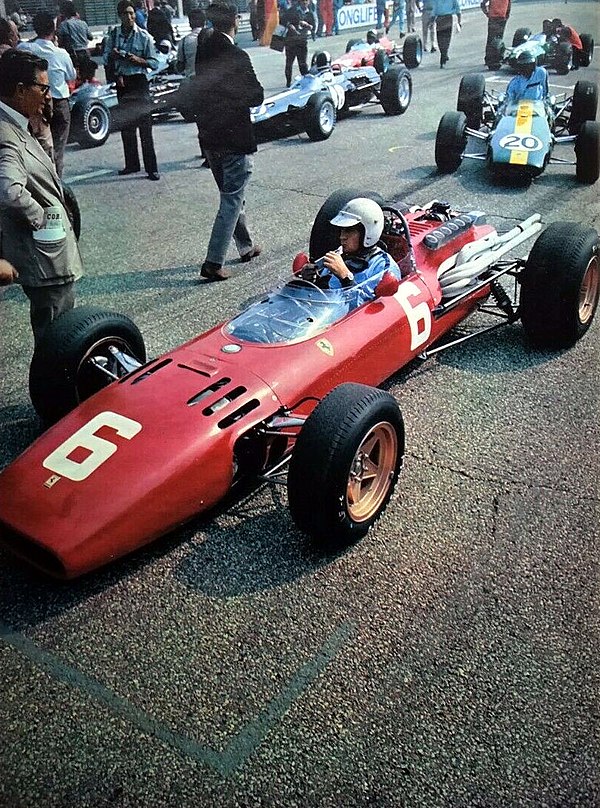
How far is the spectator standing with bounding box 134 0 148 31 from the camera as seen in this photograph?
3.75m

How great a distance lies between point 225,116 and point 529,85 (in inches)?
134

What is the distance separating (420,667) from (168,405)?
111 centimetres

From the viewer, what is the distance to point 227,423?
2.40m

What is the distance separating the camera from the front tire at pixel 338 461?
2.17 m

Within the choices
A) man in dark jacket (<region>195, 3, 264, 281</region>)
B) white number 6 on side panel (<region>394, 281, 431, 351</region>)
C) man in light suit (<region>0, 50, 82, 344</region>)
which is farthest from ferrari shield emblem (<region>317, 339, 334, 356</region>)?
man in dark jacket (<region>195, 3, 264, 281</region>)

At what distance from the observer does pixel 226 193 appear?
4.33m

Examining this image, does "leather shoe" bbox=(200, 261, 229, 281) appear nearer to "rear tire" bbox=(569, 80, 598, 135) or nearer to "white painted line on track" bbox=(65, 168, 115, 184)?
"white painted line on track" bbox=(65, 168, 115, 184)

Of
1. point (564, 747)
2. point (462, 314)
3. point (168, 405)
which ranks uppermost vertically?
point (168, 405)

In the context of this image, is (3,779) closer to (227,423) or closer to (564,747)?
(227,423)

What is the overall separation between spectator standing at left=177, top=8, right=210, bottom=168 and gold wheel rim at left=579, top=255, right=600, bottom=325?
2.21 metres

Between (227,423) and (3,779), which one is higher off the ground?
(227,423)

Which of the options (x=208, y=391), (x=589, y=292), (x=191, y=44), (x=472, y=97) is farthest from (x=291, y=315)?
(x=472, y=97)

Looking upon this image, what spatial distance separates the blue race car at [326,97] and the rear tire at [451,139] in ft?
5.89

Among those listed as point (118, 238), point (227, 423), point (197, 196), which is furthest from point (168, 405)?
point (197, 196)
